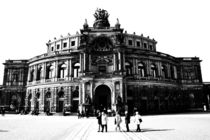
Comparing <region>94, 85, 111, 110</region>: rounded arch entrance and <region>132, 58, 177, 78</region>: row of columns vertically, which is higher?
<region>132, 58, 177, 78</region>: row of columns

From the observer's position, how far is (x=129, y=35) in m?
53.8

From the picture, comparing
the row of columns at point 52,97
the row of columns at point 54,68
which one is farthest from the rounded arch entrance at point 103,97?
the row of columns at point 54,68

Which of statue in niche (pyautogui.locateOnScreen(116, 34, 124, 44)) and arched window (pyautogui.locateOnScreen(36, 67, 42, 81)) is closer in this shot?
statue in niche (pyautogui.locateOnScreen(116, 34, 124, 44))

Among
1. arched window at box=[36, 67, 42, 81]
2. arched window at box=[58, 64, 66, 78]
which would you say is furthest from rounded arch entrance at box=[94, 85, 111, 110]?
arched window at box=[36, 67, 42, 81]

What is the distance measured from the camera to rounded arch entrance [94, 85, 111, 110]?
1599 inches

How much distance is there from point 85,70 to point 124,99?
10.7 metres

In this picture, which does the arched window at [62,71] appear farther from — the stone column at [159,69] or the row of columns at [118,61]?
the stone column at [159,69]

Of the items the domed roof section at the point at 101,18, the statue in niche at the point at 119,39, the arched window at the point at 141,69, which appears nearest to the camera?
the statue in niche at the point at 119,39

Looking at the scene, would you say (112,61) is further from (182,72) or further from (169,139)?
(169,139)

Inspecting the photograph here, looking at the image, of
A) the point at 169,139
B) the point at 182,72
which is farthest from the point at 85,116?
the point at 182,72

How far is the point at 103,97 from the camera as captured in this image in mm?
41281

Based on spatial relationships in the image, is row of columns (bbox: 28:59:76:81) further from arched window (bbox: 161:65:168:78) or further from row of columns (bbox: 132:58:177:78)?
arched window (bbox: 161:65:168:78)

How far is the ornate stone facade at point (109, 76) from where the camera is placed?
39.7 metres

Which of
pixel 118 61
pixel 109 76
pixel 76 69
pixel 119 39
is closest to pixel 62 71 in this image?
pixel 76 69
